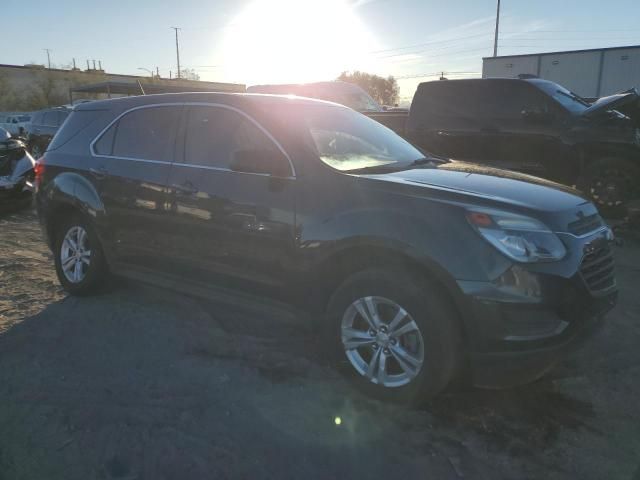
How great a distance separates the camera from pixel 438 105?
356 inches

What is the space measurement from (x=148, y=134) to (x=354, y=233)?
7.48ft

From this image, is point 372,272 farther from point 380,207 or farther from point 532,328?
point 532,328

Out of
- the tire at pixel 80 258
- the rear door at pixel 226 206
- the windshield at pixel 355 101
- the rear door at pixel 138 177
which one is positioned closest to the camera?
the rear door at pixel 226 206

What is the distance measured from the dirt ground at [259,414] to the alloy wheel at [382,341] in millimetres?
211

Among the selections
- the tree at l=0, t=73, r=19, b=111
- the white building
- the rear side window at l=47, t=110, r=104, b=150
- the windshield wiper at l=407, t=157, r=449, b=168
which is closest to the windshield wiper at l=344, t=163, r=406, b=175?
the windshield wiper at l=407, t=157, r=449, b=168

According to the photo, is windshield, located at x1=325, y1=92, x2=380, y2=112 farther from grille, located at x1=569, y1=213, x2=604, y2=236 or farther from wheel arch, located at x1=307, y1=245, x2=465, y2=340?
wheel arch, located at x1=307, y1=245, x2=465, y2=340

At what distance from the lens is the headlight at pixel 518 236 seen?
271cm

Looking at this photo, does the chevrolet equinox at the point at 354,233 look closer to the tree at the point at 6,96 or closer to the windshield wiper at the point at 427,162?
the windshield wiper at the point at 427,162

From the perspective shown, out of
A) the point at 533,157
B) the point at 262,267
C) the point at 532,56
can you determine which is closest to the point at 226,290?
the point at 262,267

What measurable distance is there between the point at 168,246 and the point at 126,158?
95cm

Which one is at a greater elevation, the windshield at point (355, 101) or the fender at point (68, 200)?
the windshield at point (355, 101)

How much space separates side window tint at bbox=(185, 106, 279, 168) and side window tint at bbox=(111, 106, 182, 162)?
0.22 m

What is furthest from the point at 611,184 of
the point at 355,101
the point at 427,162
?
the point at 355,101

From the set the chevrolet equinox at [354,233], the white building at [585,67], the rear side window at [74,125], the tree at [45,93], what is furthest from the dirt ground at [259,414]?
the tree at [45,93]
